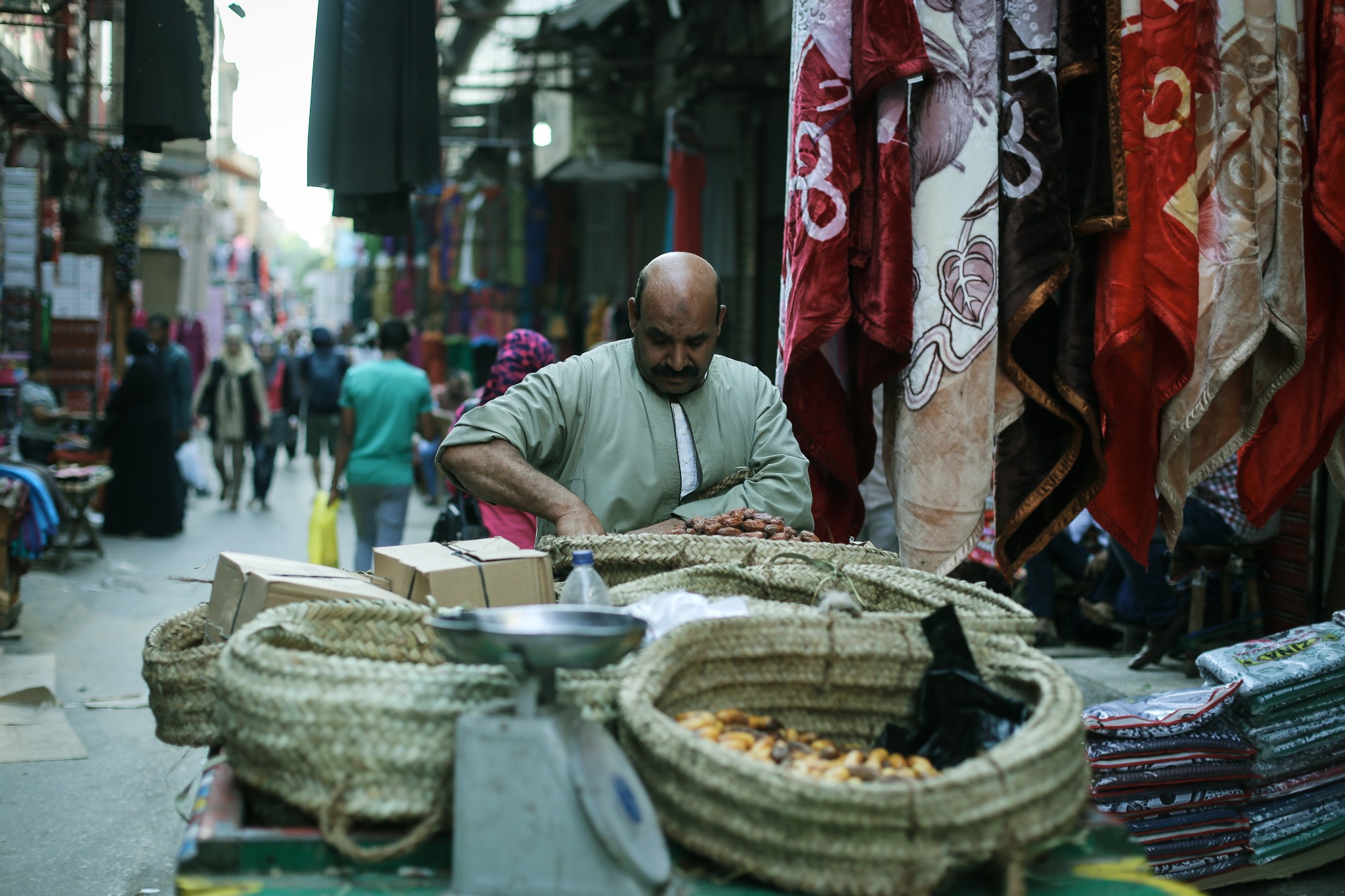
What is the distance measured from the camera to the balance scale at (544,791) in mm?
1397

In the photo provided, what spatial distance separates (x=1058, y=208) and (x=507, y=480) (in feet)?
4.90

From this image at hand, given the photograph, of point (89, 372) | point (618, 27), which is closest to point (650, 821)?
point (618, 27)

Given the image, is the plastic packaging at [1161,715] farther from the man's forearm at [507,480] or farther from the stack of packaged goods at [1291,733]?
the man's forearm at [507,480]

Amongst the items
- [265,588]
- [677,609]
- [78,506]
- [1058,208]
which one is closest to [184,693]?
[265,588]

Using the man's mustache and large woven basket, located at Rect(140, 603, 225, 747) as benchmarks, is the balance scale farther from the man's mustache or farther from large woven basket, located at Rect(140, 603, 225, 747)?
the man's mustache

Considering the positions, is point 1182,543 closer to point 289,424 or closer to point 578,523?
point 578,523

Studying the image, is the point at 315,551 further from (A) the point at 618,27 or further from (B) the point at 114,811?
(A) the point at 618,27

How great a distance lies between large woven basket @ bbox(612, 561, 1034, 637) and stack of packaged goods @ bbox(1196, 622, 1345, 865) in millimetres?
1733

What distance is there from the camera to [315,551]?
7.09 m

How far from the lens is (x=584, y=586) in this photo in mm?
2168

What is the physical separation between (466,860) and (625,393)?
176 cm

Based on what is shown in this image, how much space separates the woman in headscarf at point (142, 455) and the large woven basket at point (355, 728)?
9.40 meters

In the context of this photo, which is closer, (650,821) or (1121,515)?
(650,821)

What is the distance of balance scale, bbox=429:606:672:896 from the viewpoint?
140 cm
